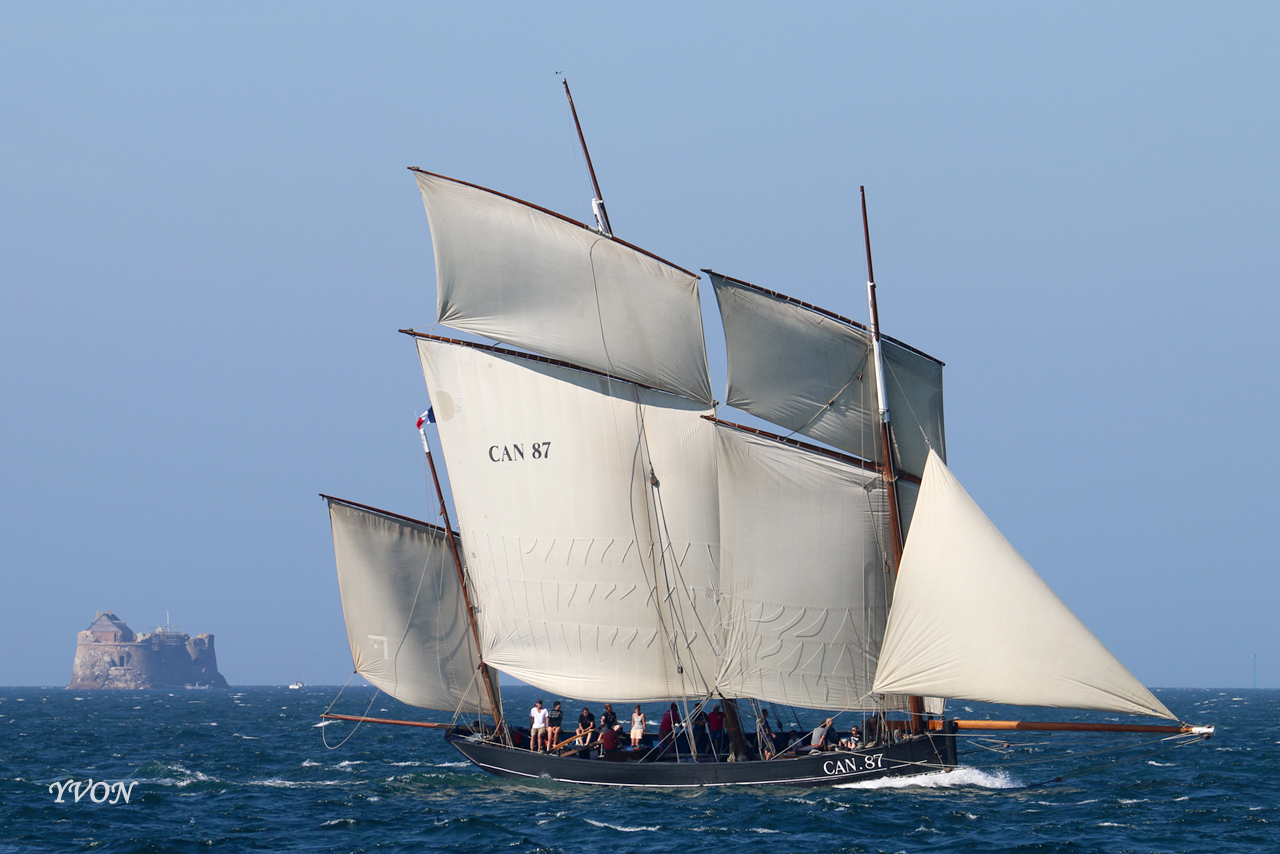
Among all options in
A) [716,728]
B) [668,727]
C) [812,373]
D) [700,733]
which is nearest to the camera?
[812,373]

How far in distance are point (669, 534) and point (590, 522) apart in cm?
240

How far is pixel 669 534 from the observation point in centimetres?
3947

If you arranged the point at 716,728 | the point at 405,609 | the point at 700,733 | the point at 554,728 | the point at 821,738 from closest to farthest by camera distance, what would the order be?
1. the point at 821,738
2. the point at 716,728
3. the point at 700,733
4. the point at 554,728
5. the point at 405,609

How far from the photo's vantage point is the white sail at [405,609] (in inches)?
1721

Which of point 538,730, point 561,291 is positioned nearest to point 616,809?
point 538,730

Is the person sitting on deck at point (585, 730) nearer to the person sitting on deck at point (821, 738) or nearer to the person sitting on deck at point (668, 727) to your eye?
the person sitting on deck at point (668, 727)

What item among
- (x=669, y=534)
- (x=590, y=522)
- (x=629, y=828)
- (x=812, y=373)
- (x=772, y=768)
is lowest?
(x=629, y=828)

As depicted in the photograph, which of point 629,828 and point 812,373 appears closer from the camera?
point 629,828

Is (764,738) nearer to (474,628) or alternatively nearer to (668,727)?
(668,727)

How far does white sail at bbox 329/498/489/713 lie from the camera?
4372 cm

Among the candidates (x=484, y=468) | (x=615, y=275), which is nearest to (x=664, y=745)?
(x=484, y=468)

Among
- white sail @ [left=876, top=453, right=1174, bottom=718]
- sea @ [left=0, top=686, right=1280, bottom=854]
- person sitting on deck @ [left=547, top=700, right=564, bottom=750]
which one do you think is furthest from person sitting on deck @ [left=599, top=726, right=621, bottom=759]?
white sail @ [left=876, top=453, right=1174, bottom=718]

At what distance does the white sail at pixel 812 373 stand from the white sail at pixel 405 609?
1233 centimetres

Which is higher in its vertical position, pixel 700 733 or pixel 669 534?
pixel 669 534
